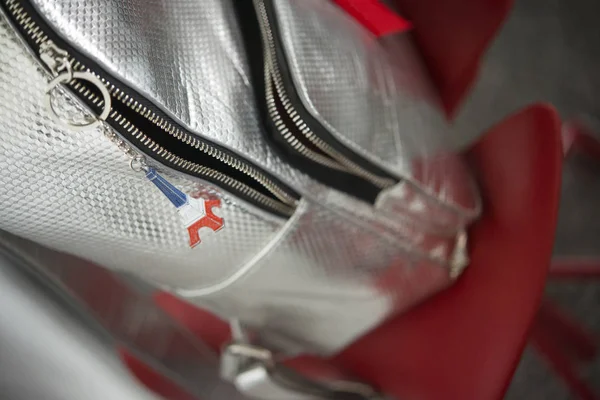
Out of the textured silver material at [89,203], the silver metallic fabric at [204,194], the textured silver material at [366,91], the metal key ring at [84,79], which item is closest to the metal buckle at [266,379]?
the silver metallic fabric at [204,194]

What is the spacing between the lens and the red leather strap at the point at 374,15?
0.60 meters

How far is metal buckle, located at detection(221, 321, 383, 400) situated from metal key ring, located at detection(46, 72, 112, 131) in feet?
1.21

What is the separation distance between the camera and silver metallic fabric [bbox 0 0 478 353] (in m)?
0.44

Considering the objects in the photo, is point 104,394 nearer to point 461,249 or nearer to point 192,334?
point 192,334

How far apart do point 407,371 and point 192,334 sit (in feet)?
0.99

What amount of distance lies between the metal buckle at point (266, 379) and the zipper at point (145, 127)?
25 centimetres

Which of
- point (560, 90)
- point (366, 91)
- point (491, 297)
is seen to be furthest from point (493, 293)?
point (560, 90)

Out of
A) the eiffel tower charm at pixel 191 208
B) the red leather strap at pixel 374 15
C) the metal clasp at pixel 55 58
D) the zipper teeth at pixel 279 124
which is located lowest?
the eiffel tower charm at pixel 191 208

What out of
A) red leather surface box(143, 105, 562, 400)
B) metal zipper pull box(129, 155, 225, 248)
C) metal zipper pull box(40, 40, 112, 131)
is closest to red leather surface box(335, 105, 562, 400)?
red leather surface box(143, 105, 562, 400)

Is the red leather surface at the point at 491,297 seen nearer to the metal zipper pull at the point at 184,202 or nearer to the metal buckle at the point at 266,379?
the metal buckle at the point at 266,379

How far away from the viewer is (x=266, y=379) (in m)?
0.72

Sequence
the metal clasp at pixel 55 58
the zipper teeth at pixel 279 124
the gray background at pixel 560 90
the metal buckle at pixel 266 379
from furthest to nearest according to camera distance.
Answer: the gray background at pixel 560 90, the metal buckle at pixel 266 379, the zipper teeth at pixel 279 124, the metal clasp at pixel 55 58

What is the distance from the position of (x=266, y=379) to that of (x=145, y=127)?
0.38 m

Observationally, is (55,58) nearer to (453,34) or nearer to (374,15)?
(374,15)
